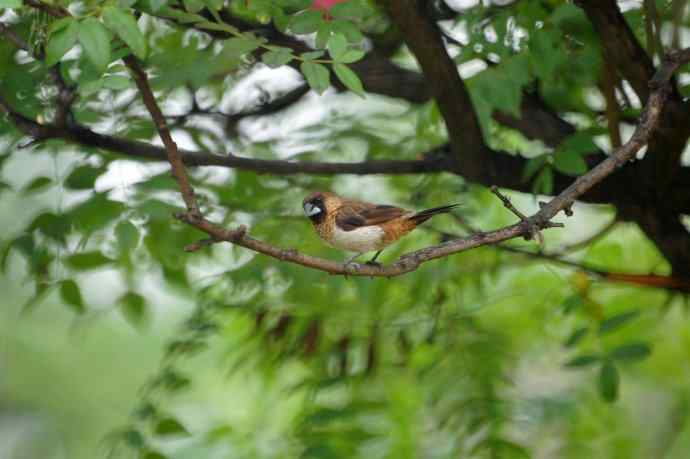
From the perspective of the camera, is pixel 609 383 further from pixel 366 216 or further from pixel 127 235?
pixel 127 235

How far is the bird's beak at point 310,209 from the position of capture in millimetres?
3627

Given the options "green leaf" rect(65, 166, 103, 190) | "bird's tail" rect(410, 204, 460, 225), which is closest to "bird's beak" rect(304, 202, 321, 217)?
"bird's tail" rect(410, 204, 460, 225)

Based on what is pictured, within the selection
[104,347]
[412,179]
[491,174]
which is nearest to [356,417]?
[491,174]

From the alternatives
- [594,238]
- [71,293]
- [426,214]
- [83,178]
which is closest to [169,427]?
[71,293]

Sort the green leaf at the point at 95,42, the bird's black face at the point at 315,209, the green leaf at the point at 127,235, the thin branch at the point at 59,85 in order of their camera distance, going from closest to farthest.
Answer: the green leaf at the point at 95,42 < the thin branch at the point at 59,85 < the green leaf at the point at 127,235 < the bird's black face at the point at 315,209

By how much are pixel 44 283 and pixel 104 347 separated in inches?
134

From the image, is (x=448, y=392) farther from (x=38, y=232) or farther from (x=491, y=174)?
(x=38, y=232)

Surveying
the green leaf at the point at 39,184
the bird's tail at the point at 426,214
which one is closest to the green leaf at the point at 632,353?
the bird's tail at the point at 426,214

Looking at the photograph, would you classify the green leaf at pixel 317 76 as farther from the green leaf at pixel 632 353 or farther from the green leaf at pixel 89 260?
the green leaf at pixel 632 353

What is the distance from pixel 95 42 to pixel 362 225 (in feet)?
4.98

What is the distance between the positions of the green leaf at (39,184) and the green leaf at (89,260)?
287mm

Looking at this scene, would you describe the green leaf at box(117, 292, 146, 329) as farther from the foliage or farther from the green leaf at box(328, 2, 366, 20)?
the green leaf at box(328, 2, 366, 20)

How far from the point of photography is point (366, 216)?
356 cm

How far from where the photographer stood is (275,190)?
384cm
